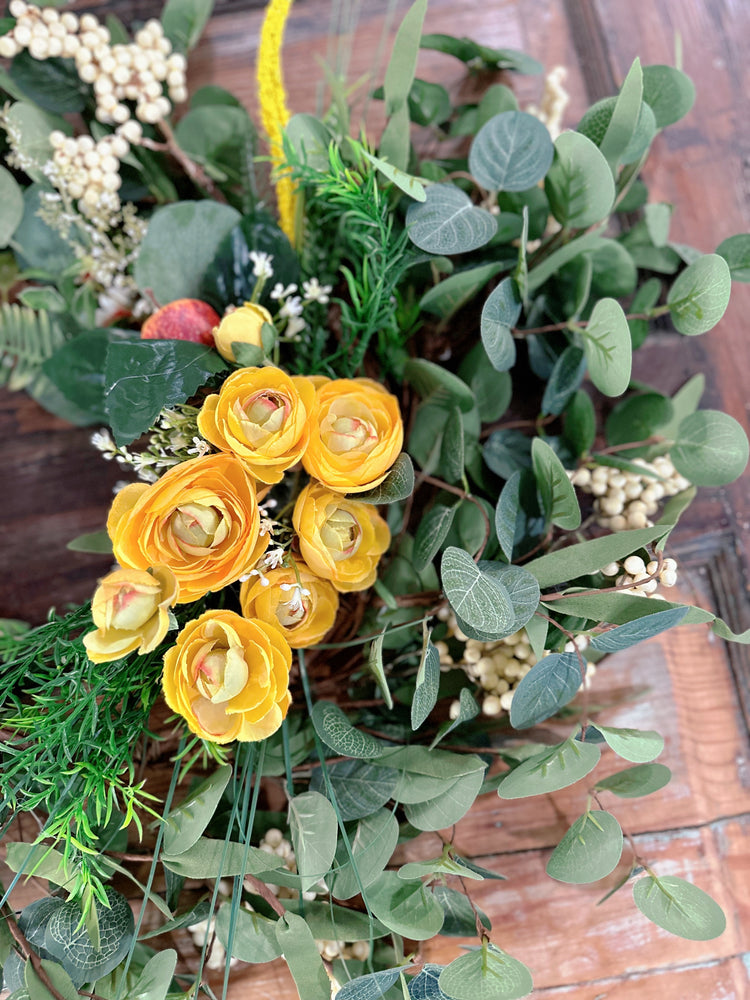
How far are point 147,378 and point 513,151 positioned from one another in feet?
1.07

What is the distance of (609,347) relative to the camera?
0.53 metres

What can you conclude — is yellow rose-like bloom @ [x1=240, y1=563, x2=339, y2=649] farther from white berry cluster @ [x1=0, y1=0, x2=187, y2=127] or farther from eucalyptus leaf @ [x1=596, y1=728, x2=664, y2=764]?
white berry cluster @ [x1=0, y1=0, x2=187, y2=127]

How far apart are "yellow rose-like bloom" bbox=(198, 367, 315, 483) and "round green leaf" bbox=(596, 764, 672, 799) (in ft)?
1.14

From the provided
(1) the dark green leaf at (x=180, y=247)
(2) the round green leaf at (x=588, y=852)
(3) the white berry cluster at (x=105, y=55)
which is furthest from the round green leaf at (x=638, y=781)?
(3) the white berry cluster at (x=105, y=55)

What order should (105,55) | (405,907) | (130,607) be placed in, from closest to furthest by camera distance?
(130,607) < (405,907) < (105,55)

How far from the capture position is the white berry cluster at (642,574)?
0.48m

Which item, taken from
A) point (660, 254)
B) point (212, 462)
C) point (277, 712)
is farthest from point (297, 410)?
point (660, 254)

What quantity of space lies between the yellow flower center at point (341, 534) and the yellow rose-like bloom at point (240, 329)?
0.13m

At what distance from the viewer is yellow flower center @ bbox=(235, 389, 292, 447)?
0.45 meters

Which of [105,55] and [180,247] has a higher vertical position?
[105,55]

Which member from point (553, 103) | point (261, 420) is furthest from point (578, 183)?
point (261, 420)

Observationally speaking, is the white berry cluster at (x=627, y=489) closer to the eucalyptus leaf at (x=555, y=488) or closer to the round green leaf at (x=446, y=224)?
the eucalyptus leaf at (x=555, y=488)

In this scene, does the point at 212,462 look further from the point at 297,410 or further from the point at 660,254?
the point at 660,254

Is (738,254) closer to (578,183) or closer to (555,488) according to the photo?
(578,183)
